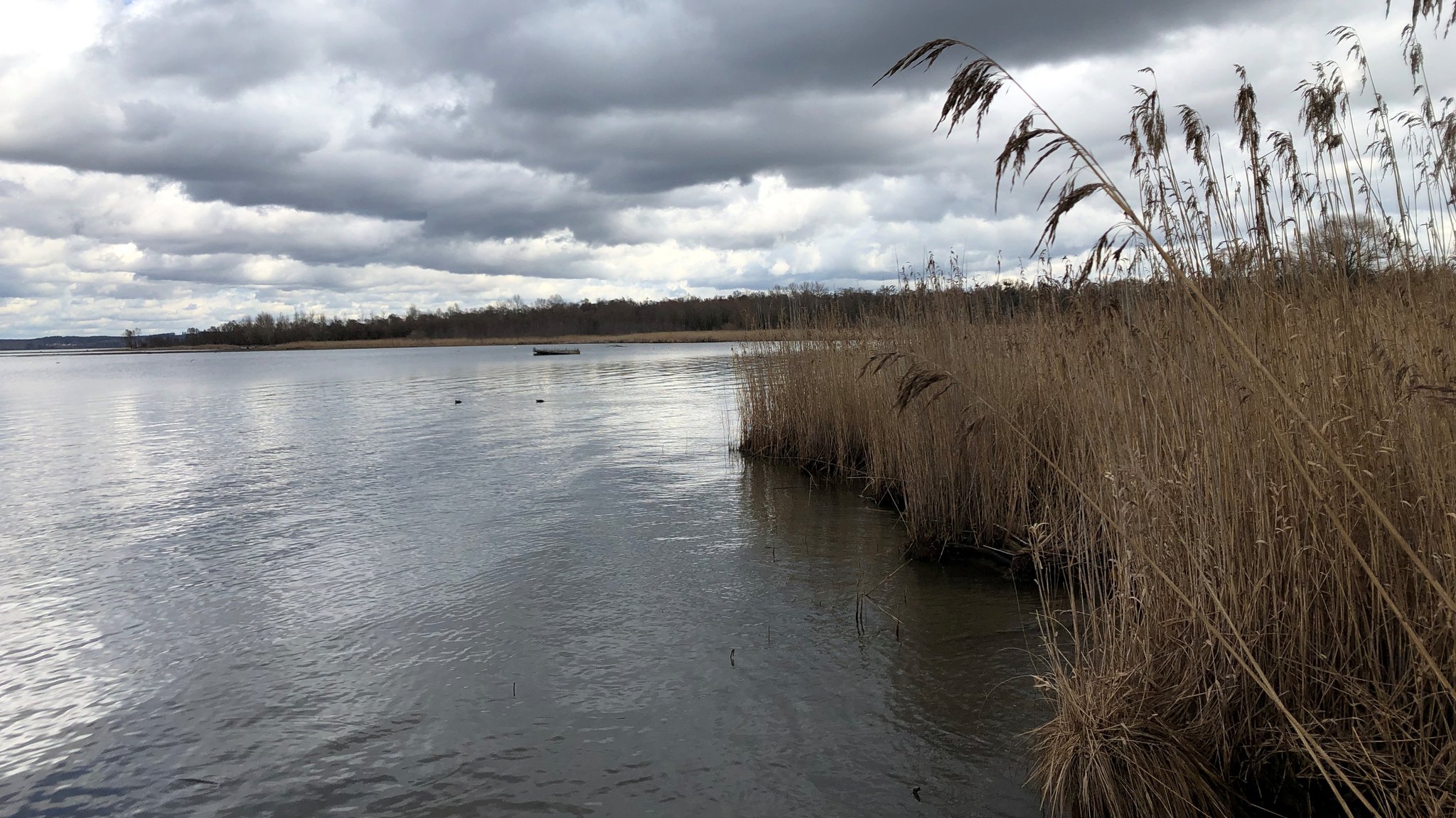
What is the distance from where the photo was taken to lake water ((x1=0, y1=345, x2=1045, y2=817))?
11.5 feet

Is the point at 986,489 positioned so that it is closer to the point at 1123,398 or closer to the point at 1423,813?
the point at 1123,398

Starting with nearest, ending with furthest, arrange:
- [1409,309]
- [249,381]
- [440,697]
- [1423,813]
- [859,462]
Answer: [1423,813]
[1409,309]
[440,697]
[859,462]
[249,381]

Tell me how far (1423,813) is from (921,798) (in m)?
1.62

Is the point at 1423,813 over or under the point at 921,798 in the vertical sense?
over

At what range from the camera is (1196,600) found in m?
2.79

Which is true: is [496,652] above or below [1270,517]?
below

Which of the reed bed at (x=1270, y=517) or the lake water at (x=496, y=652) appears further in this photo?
the lake water at (x=496, y=652)

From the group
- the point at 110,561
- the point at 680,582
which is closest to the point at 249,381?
the point at 110,561

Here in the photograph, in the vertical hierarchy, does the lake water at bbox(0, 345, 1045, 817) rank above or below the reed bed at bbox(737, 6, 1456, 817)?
below

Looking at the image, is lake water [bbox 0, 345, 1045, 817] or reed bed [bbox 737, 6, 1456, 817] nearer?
reed bed [bbox 737, 6, 1456, 817]

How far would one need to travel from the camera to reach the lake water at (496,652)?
138 inches

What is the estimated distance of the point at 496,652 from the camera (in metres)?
4.89

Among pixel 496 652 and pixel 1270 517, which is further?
pixel 496 652

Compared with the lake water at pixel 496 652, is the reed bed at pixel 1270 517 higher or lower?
higher
